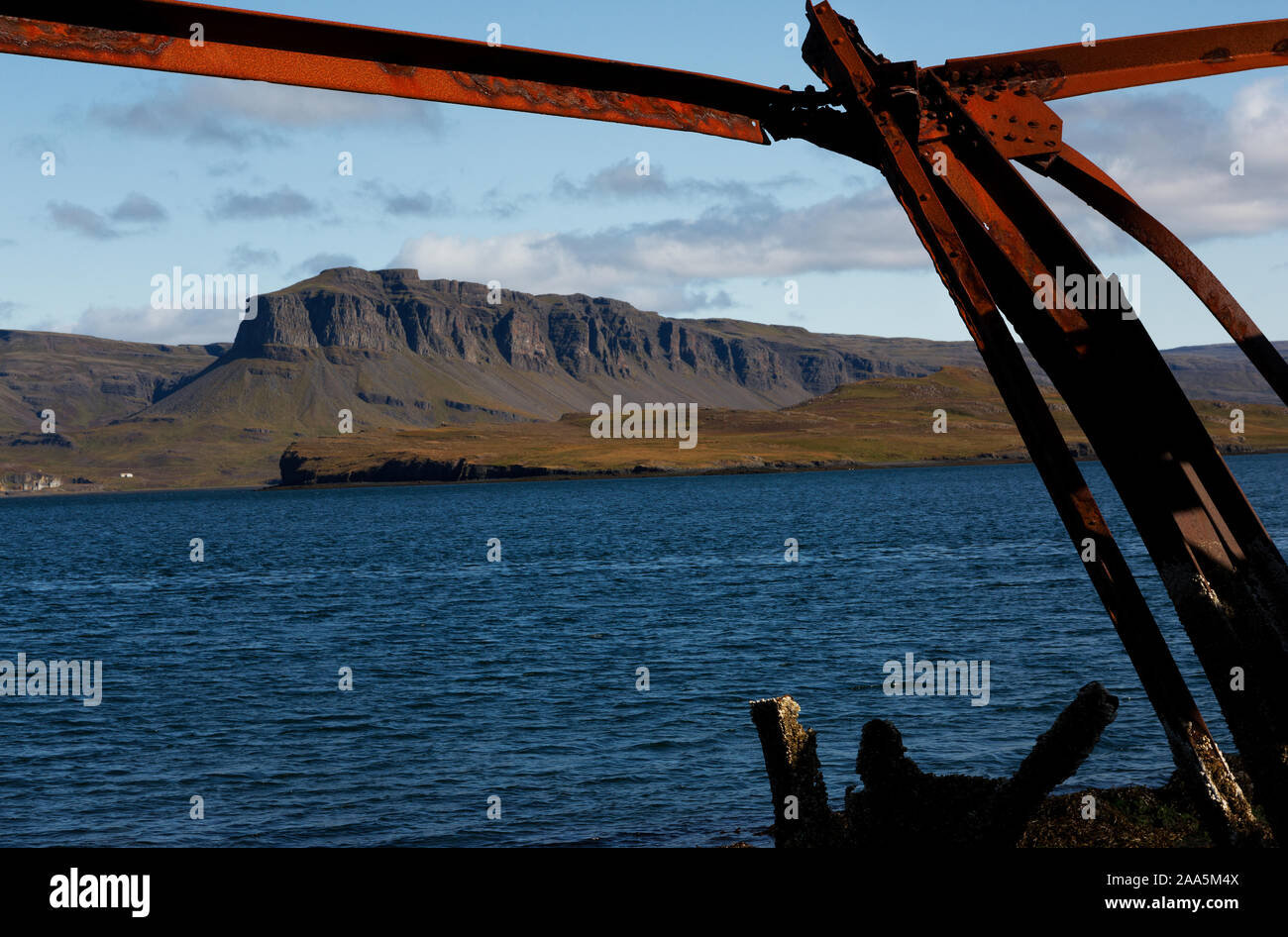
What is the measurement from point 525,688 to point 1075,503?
33103 millimetres

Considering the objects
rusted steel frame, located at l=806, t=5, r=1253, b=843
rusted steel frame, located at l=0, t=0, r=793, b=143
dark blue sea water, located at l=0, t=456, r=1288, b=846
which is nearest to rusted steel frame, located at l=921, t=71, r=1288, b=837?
rusted steel frame, located at l=806, t=5, r=1253, b=843

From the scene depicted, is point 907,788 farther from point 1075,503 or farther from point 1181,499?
point 1181,499

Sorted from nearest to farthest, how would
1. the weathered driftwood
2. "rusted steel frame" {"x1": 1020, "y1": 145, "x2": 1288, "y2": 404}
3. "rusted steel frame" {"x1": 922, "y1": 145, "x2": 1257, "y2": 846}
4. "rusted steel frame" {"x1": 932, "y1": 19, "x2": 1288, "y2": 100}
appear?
"rusted steel frame" {"x1": 922, "y1": 145, "x2": 1257, "y2": 846} < "rusted steel frame" {"x1": 932, "y1": 19, "x2": 1288, "y2": 100} < "rusted steel frame" {"x1": 1020, "y1": 145, "x2": 1288, "y2": 404} < the weathered driftwood

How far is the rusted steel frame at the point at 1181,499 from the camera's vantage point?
225 inches

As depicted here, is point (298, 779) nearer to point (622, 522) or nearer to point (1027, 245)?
point (1027, 245)

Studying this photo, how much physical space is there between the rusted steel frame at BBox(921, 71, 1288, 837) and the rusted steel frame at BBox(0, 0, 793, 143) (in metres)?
1.95

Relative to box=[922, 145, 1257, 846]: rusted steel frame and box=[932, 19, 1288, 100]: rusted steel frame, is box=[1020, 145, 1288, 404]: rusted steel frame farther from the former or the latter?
box=[922, 145, 1257, 846]: rusted steel frame

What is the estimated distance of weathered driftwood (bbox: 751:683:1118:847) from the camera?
11.3m

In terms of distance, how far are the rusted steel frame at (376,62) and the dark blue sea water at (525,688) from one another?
16.6m

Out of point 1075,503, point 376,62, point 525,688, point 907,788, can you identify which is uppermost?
point 376,62

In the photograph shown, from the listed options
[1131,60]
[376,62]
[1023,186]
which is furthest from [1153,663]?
[376,62]

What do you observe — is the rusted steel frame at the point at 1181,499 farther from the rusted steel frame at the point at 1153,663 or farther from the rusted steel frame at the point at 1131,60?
the rusted steel frame at the point at 1131,60

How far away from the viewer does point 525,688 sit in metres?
38.0
